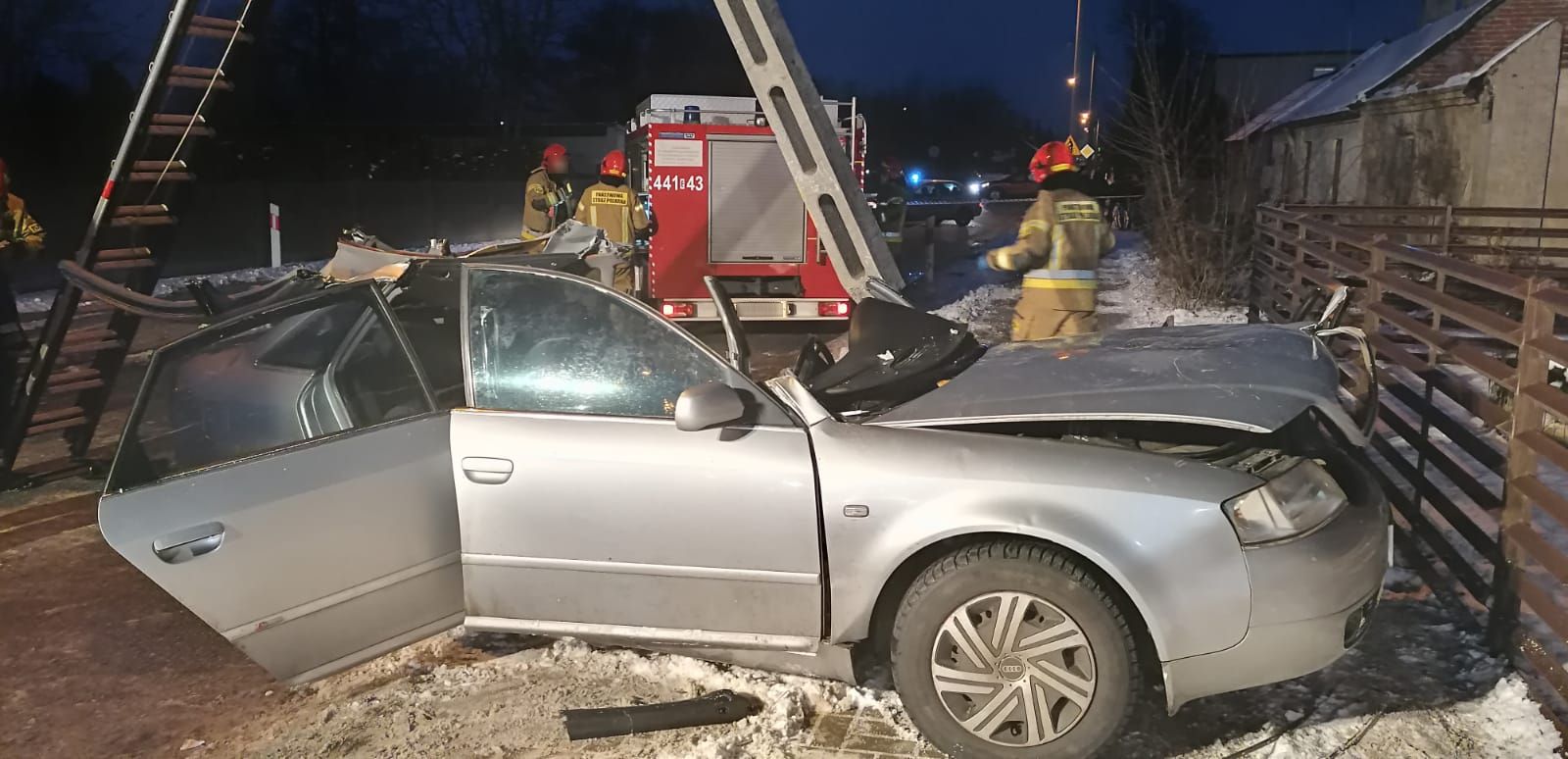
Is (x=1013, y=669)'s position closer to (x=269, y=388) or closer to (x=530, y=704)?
(x=530, y=704)

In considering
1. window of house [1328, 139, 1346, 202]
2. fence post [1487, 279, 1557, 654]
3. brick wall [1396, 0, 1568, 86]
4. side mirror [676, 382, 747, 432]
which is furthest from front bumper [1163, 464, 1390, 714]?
window of house [1328, 139, 1346, 202]

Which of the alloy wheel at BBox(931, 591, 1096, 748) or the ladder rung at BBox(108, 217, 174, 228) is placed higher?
the ladder rung at BBox(108, 217, 174, 228)

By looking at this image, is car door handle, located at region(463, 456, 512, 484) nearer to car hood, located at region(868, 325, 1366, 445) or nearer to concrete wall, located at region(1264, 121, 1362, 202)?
car hood, located at region(868, 325, 1366, 445)

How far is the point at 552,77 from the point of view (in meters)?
48.0

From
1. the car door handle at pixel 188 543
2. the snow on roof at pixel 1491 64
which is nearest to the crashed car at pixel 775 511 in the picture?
the car door handle at pixel 188 543

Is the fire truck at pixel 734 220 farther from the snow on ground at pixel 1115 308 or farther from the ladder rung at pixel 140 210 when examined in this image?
the ladder rung at pixel 140 210

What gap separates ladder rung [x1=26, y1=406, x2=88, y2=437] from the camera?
6.87 meters

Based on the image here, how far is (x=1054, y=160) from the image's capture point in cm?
628

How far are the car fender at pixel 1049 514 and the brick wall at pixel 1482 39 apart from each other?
21.8 meters

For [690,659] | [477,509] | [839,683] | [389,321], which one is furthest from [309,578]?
[839,683]

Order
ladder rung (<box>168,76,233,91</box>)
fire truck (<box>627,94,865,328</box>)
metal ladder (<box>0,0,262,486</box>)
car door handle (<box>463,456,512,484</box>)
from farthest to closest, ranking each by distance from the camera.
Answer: fire truck (<box>627,94,865,328</box>)
ladder rung (<box>168,76,233,91</box>)
metal ladder (<box>0,0,262,486</box>)
car door handle (<box>463,456,512,484</box>)

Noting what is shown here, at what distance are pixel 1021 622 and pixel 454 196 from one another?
89.1 ft

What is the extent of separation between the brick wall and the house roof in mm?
175

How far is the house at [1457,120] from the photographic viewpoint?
19188mm
